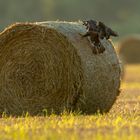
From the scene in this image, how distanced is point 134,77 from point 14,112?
15.2m

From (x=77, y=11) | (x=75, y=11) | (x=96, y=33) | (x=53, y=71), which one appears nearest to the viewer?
(x=53, y=71)

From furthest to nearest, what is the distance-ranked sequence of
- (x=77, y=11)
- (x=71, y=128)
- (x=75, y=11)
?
(x=77, y=11) → (x=75, y=11) → (x=71, y=128)

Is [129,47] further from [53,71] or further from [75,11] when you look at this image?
[75,11]

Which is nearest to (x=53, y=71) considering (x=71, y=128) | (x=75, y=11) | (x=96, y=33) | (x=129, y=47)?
(x=96, y=33)

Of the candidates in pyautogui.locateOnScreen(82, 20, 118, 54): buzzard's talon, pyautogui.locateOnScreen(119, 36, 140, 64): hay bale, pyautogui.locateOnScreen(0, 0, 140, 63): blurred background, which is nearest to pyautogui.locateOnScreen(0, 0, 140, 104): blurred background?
pyautogui.locateOnScreen(0, 0, 140, 63): blurred background

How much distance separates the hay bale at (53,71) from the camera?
9.82 m

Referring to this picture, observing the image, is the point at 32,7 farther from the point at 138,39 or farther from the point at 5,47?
the point at 5,47

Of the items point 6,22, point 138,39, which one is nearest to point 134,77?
point 138,39

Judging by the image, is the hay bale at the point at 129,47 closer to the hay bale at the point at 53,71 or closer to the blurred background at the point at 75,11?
the hay bale at the point at 53,71

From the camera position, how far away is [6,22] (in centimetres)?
6325

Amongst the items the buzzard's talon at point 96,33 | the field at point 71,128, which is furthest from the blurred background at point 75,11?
the field at point 71,128

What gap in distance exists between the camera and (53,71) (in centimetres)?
1016

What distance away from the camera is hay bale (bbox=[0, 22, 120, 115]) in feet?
32.2

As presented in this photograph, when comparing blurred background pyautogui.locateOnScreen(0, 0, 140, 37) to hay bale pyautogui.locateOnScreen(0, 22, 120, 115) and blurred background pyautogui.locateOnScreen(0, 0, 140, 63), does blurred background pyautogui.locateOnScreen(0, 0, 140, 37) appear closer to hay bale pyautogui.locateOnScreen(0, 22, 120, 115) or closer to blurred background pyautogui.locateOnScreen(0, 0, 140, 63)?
blurred background pyautogui.locateOnScreen(0, 0, 140, 63)
